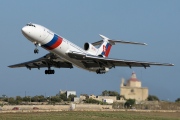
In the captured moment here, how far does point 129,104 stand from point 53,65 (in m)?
63.8

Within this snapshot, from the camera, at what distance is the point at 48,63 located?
5597 centimetres

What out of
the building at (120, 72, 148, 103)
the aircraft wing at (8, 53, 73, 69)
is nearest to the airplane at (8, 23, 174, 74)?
the aircraft wing at (8, 53, 73, 69)

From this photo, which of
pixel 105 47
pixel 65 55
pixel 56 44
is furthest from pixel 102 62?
pixel 105 47

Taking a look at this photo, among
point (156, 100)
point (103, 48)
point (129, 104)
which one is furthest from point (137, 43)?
point (156, 100)

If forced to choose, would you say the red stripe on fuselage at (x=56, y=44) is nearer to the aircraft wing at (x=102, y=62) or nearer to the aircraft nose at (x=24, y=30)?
the aircraft wing at (x=102, y=62)

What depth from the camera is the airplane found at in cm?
4838

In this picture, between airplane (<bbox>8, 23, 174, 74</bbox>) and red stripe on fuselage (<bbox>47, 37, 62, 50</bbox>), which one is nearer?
airplane (<bbox>8, 23, 174, 74</bbox>)

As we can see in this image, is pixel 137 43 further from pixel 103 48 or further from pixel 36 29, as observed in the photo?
pixel 36 29

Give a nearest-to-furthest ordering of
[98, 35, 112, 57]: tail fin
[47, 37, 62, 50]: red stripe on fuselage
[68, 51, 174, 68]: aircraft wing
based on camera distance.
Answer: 1. [47, 37, 62, 50]: red stripe on fuselage
2. [68, 51, 174, 68]: aircraft wing
3. [98, 35, 112, 57]: tail fin

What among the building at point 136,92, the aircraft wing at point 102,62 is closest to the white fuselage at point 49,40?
the aircraft wing at point 102,62

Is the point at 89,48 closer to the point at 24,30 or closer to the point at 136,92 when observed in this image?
the point at 24,30

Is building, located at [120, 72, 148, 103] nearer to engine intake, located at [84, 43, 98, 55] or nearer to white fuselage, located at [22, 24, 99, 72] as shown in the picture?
engine intake, located at [84, 43, 98, 55]

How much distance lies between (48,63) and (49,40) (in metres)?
7.31

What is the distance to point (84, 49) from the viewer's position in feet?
180
